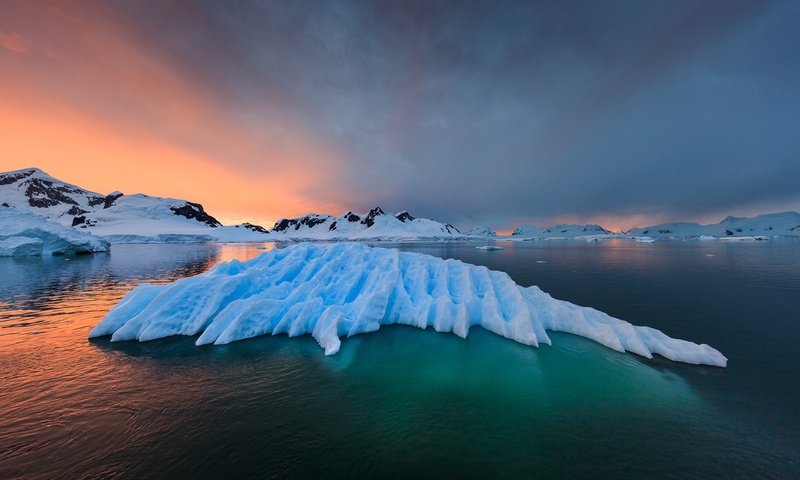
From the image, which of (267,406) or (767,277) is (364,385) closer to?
(267,406)

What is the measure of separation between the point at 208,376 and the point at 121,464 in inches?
117

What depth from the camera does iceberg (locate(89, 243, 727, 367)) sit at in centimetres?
984

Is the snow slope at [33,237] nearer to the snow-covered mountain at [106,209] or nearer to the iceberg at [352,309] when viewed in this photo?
the iceberg at [352,309]

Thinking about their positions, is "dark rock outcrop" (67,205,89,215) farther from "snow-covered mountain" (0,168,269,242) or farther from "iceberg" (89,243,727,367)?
"iceberg" (89,243,727,367)

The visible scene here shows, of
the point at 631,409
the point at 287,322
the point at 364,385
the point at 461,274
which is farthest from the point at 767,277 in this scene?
the point at 287,322

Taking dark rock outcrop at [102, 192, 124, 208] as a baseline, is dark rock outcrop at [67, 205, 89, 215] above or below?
below

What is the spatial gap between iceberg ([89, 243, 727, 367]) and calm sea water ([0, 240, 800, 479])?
2.19 ft

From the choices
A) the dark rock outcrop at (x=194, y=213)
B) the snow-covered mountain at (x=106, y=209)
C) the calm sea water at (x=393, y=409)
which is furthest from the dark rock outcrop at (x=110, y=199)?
the calm sea water at (x=393, y=409)

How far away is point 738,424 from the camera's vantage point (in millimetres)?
5660

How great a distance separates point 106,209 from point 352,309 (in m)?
232

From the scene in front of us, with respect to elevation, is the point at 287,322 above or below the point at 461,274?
below

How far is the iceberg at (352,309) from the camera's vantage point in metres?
9.84

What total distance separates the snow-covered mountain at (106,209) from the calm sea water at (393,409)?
6011 inches

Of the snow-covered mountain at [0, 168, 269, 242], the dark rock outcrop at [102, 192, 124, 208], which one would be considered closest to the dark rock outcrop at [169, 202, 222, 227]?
the snow-covered mountain at [0, 168, 269, 242]
